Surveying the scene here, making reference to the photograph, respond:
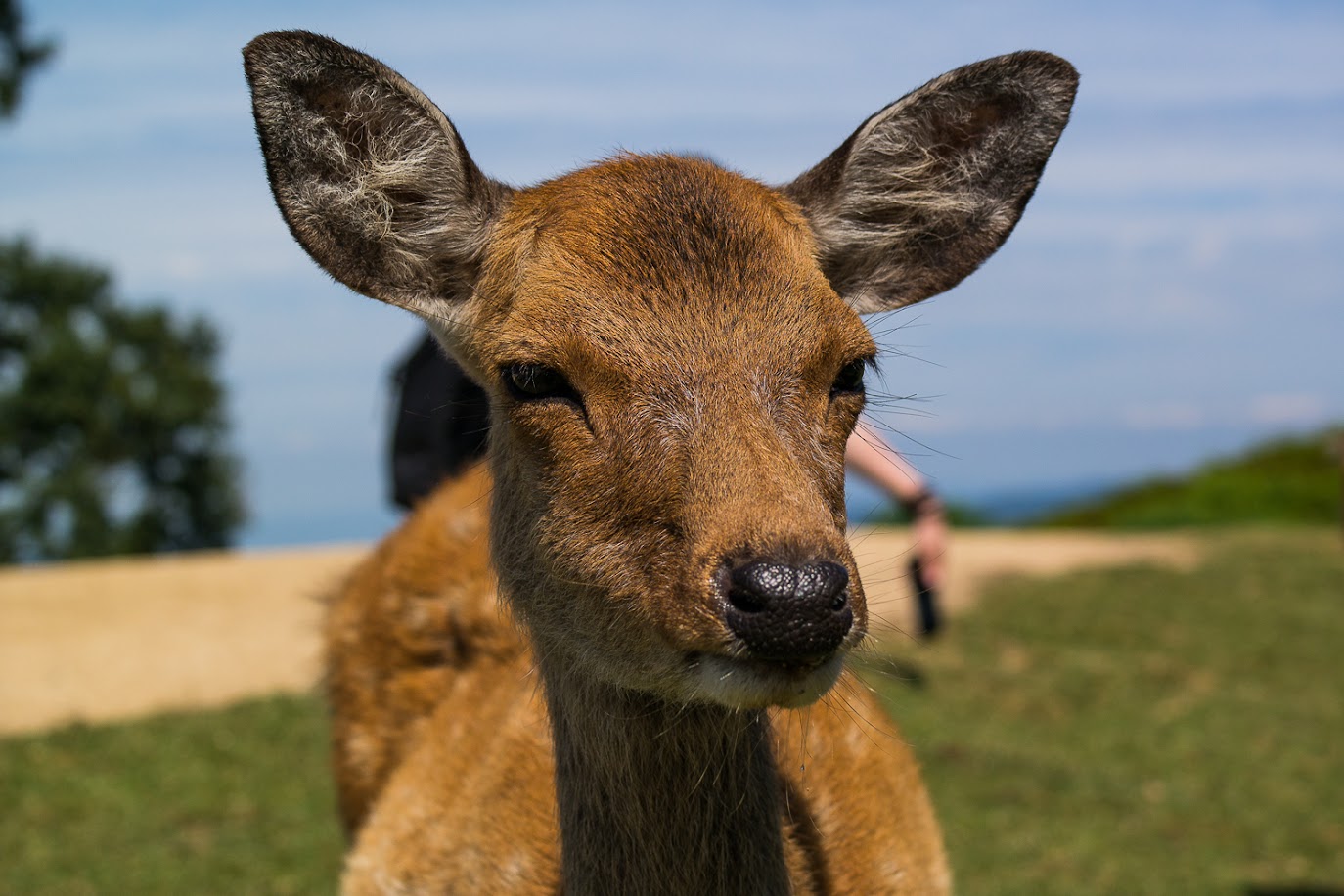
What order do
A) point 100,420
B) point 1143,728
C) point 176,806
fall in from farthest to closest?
point 100,420 < point 1143,728 < point 176,806

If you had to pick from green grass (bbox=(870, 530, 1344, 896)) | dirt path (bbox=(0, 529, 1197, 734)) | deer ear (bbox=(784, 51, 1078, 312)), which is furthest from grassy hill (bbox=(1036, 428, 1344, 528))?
deer ear (bbox=(784, 51, 1078, 312))

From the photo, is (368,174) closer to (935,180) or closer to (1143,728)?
(935,180)

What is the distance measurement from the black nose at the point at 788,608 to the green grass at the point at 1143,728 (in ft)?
11.1

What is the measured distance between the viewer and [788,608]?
7.46ft

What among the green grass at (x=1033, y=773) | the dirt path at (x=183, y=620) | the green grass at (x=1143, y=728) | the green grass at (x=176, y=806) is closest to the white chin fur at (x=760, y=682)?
the green grass at (x=1033, y=773)

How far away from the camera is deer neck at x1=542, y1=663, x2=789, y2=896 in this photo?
115 inches

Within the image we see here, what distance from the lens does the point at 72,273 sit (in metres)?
22.1

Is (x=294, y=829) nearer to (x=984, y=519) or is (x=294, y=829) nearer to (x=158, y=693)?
(x=158, y=693)

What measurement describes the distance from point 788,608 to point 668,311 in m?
0.79

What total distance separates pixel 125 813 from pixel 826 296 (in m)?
6.52

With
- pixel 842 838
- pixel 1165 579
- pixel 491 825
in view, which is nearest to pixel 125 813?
pixel 491 825

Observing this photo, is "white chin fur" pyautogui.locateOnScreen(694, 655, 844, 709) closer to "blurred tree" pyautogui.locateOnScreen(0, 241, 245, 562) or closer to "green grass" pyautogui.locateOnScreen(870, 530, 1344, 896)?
"green grass" pyautogui.locateOnScreen(870, 530, 1344, 896)

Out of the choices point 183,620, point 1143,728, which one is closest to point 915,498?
point 1143,728

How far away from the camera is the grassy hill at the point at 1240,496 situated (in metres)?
23.1
